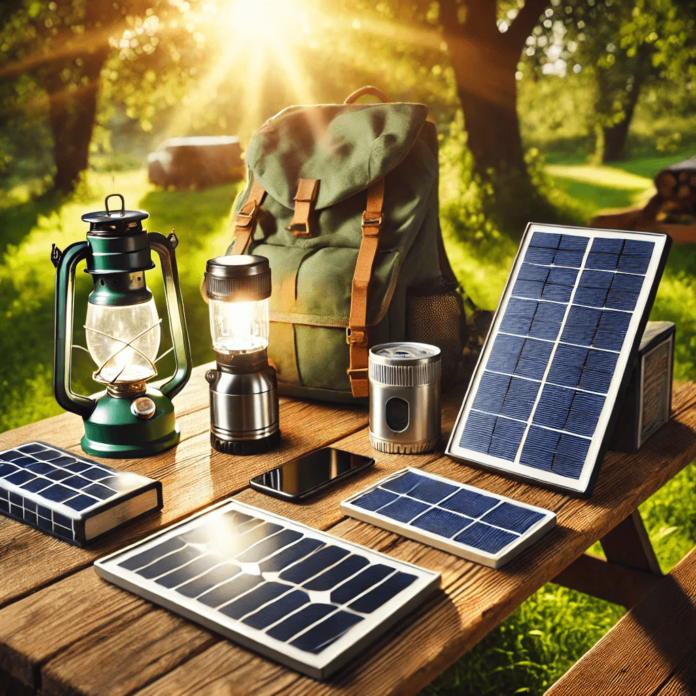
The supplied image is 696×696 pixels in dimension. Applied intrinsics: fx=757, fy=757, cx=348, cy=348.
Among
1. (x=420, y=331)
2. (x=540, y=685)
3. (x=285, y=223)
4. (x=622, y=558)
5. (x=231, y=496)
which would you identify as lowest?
(x=540, y=685)

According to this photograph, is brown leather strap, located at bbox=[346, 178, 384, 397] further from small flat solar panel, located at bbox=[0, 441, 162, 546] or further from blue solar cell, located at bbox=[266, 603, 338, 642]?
blue solar cell, located at bbox=[266, 603, 338, 642]

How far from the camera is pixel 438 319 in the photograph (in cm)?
185

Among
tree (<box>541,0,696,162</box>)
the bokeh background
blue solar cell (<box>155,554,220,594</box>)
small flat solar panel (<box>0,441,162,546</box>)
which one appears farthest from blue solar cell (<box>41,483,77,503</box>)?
tree (<box>541,0,696,162</box>)

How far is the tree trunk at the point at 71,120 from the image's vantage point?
27.5ft

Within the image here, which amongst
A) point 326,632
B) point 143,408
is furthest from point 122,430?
point 326,632

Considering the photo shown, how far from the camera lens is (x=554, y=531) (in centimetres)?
123

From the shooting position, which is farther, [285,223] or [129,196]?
[129,196]

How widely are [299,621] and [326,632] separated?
1.6 inches

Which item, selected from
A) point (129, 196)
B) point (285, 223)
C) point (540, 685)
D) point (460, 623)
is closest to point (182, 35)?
point (129, 196)

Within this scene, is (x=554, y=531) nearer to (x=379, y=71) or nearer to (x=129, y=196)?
(x=379, y=71)

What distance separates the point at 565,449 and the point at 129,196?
868 cm

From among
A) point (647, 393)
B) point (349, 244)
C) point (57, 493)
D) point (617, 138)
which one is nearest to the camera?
point (57, 493)

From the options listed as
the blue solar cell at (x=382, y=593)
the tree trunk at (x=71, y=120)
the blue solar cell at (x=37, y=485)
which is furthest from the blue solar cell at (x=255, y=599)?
the tree trunk at (x=71, y=120)

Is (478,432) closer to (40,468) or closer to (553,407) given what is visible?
(553,407)
